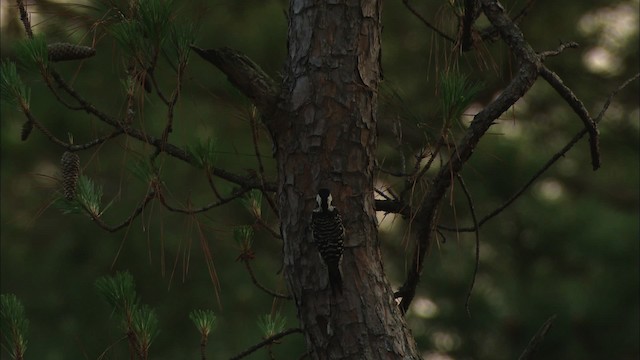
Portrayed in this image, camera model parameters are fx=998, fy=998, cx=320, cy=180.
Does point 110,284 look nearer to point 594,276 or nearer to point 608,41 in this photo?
point 594,276

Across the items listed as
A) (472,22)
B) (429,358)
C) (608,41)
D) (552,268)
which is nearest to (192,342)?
(429,358)

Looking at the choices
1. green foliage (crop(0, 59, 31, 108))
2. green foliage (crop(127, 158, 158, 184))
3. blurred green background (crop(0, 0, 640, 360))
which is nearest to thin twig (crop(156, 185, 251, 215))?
green foliage (crop(127, 158, 158, 184))

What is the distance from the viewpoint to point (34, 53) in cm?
143

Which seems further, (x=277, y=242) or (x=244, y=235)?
(x=277, y=242)

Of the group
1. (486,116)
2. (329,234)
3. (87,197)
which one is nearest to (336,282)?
(329,234)

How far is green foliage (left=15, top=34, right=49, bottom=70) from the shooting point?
4.68 feet

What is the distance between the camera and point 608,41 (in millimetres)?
4125

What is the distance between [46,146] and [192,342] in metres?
0.96

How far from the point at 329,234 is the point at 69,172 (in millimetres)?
450

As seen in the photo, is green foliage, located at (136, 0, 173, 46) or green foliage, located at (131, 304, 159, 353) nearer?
green foliage, located at (136, 0, 173, 46)

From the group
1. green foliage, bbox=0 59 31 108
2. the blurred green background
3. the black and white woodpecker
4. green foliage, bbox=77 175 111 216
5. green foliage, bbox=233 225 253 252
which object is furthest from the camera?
the blurred green background

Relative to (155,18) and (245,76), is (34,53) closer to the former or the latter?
(155,18)

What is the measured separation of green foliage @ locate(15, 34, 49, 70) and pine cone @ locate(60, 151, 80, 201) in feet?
0.58

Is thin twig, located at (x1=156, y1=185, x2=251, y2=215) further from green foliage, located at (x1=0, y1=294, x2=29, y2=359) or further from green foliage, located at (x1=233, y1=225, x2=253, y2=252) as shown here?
green foliage, located at (x1=0, y1=294, x2=29, y2=359)
